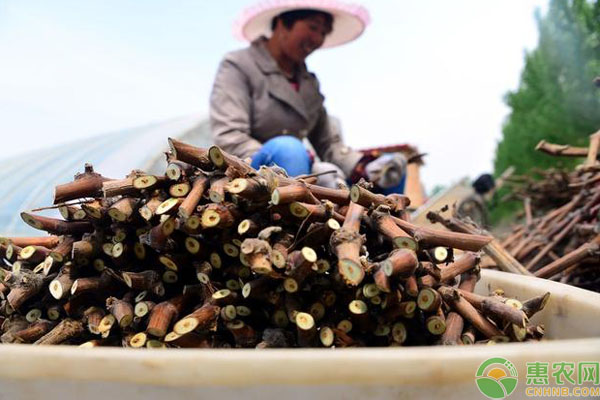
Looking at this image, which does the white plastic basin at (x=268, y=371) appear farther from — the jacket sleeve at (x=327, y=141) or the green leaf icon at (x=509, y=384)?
the jacket sleeve at (x=327, y=141)

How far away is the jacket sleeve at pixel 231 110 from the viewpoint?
2623mm

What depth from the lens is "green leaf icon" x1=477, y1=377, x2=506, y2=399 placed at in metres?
0.66

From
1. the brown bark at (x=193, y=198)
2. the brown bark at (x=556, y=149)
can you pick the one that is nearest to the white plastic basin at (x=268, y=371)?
the brown bark at (x=193, y=198)

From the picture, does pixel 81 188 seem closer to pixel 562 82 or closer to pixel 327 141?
pixel 327 141

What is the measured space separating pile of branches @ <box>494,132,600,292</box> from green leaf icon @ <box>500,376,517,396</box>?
1.18 meters

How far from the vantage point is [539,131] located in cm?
1234

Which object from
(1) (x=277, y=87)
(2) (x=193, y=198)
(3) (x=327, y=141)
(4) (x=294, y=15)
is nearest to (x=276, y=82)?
(1) (x=277, y=87)

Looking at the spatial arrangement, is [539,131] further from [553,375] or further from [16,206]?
[553,375]

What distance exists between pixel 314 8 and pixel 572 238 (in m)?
1.81

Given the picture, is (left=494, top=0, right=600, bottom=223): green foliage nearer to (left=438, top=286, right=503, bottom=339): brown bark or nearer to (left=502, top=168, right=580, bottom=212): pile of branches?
(left=502, top=168, right=580, bottom=212): pile of branches

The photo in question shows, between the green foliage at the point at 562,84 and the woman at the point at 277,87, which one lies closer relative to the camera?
the woman at the point at 277,87

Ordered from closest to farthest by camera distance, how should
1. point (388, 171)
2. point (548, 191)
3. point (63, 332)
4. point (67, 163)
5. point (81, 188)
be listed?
point (63, 332) → point (81, 188) → point (388, 171) → point (548, 191) → point (67, 163)

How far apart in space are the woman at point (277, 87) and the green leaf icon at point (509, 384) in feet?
6.24

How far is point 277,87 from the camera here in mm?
2850
